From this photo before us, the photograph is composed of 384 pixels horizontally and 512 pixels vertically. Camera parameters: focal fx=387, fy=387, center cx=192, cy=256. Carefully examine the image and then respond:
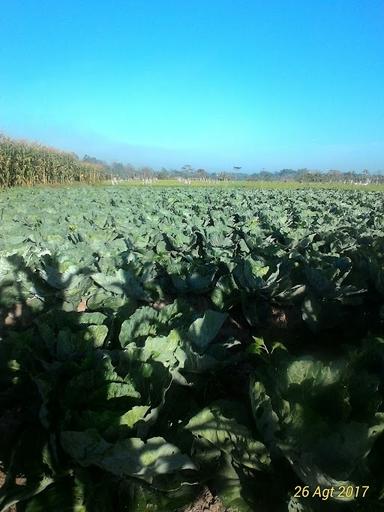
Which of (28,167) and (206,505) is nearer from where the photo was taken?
(206,505)

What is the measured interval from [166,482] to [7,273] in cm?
299

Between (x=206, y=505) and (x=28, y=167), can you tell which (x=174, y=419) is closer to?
(x=206, y=505)

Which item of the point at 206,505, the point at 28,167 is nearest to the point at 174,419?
the point at 206,505

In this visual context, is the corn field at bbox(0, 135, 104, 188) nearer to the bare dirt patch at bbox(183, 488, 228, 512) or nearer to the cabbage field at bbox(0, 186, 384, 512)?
the cabbage field at bbox(0, 186, 384, 512)

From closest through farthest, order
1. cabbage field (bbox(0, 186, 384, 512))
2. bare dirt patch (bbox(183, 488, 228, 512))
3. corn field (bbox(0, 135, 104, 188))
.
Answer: cabbage field (bbox(0, 186, 384, 512)), bare dirt patch (bbox(183, 488, 228, 512)), corn field (bbox(0, 135, 104, 188))

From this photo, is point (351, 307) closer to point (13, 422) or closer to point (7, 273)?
point (13, 422)

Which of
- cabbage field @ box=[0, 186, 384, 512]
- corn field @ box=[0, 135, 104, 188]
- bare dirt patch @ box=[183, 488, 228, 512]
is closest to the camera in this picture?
cabbage field @ box=[0, 186, 384, 512]

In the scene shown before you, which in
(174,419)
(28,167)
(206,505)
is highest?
(28,167)

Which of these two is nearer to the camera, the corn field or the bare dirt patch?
the bare dirt patch

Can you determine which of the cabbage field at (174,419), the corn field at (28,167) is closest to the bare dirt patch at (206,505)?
the cabbage field at (174,419)

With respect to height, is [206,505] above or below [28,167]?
below

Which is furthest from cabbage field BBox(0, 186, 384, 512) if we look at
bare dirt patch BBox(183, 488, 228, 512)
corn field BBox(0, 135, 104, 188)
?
corn field BBox(0, 135, 104, 188)

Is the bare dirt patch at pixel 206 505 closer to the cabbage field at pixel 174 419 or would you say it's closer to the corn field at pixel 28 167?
the cabbage field at pixel 174 419

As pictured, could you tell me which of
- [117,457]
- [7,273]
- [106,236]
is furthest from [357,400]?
[106,236]
